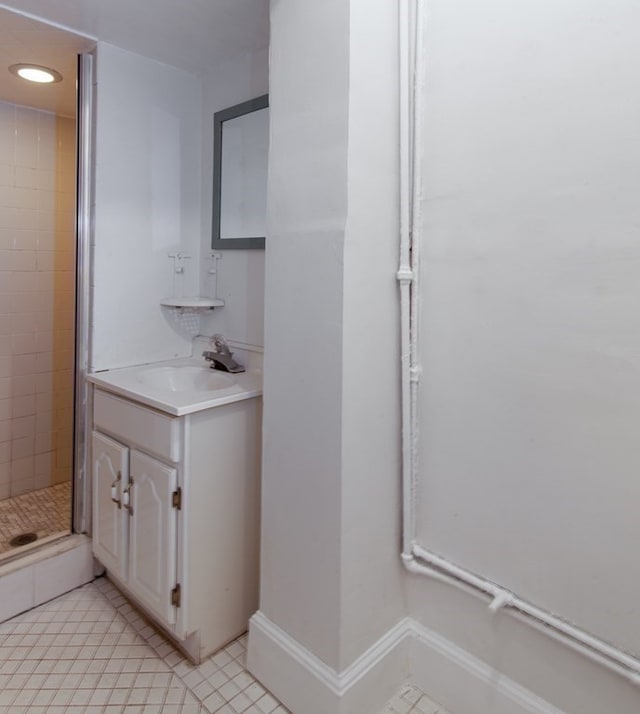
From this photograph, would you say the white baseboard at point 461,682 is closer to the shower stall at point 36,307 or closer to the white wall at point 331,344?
the white wall at point 331,344

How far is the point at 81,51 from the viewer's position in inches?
72.7

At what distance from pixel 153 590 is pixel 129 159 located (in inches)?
61.1

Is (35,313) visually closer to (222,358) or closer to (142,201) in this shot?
(142,201)

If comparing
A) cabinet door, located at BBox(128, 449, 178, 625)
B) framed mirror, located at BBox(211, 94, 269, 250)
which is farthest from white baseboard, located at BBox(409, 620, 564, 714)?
framed mirror, located at BBox(211, 94, 269, 250)

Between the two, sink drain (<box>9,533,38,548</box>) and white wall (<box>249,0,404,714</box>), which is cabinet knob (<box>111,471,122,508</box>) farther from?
sink drain (<box>9,533,38,548</box>)

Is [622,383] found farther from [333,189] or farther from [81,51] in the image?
[81,51]

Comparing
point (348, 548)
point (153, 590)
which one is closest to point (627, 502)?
point (348, 548)

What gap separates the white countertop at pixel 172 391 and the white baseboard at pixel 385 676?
65 cm

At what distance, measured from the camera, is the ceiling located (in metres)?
1.59

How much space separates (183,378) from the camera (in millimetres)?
1979

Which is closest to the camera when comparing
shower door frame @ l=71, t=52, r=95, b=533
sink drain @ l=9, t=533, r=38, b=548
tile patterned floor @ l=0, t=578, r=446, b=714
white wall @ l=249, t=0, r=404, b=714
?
white wall @ l=249, t=0, r=404, b=714

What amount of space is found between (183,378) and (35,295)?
45.7 inches

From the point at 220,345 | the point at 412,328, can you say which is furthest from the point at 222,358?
the point at 412,328

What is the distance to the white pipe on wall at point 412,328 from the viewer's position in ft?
4.10
